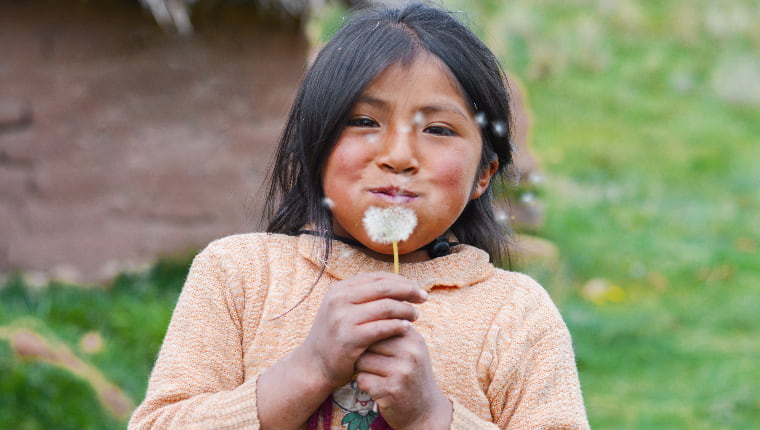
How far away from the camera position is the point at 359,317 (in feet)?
5.41

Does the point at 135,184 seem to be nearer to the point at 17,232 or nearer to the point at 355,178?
the point at 17,232

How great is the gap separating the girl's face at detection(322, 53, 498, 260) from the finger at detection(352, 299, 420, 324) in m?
0.24

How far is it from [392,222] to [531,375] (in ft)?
1.24

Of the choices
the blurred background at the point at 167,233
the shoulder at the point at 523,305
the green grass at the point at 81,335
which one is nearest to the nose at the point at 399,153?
the shoulder at the point at 523,305

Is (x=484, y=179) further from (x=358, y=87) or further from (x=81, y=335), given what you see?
(x=81, y=335)

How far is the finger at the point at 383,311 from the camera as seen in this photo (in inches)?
64.4

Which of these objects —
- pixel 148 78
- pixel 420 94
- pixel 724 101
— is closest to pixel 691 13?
pixel 724 101

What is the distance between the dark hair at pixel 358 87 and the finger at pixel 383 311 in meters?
0.36

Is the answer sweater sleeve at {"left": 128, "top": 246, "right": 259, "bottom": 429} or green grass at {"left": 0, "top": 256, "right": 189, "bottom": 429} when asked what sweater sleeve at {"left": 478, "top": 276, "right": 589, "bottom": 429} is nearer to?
sweater sleeve at {"left": 128, "top": 246, "right": 259, "bottom": 429}

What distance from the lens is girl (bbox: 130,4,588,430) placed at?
1.74 m

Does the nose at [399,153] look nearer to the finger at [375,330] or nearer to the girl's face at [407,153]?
the girl's face at [407,153]

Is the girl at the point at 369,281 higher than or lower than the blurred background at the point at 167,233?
lower

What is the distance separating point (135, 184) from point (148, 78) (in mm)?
589

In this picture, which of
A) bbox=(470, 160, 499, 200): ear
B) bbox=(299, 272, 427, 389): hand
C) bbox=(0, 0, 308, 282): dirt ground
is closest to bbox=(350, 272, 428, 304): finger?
bbox=(299, 272, 427, 389): hand
